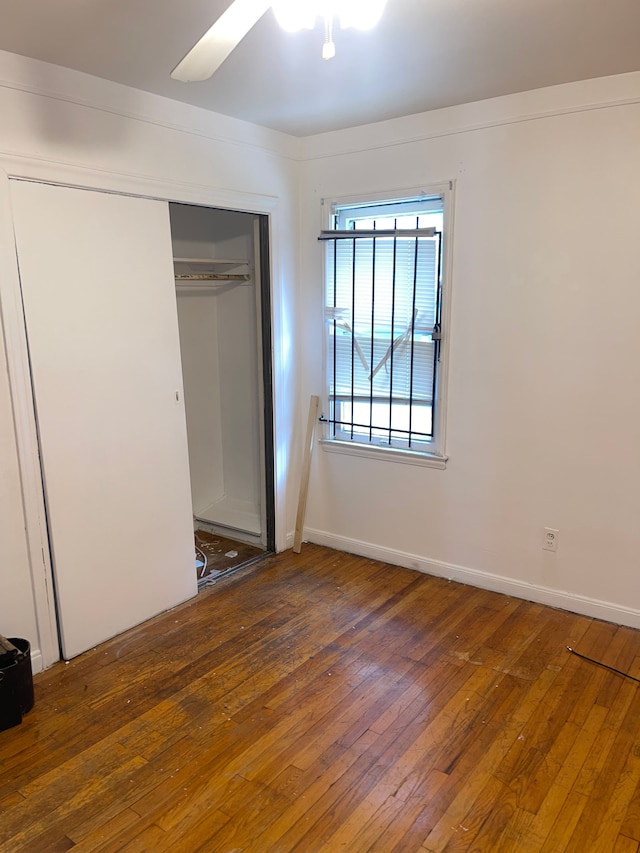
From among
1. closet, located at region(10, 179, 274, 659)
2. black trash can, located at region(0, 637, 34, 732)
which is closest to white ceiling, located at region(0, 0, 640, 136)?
closet, located at region(10, 179, 274, 659)

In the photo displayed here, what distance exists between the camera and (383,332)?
11.6 feet

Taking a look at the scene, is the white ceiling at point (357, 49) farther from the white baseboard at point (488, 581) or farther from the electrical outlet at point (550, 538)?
the white baseboard at point (488, 581)

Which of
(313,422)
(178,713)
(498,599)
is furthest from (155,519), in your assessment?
(498,599)

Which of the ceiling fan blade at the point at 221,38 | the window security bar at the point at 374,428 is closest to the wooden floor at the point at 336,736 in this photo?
the window security bar at the point at 374,428

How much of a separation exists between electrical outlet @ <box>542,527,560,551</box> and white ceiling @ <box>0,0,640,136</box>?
2.12m

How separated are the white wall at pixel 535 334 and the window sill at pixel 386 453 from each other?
6cm

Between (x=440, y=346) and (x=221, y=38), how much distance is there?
84.5 inches

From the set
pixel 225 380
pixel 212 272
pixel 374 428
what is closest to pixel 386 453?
pixel 374 428

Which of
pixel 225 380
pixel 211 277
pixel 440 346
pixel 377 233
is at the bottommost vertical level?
pixel 225 380

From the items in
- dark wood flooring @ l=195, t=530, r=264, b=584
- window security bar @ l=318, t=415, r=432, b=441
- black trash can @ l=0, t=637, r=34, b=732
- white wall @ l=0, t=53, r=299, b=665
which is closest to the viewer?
black trash can @ l=0, t=637, r=34, b=732

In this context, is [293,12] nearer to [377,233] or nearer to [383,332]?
[377,233]

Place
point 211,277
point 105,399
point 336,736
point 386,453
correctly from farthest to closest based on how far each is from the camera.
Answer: point 211,277
point 386,453
point 105,399
point 336,736

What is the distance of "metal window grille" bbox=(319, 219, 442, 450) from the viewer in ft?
11.1

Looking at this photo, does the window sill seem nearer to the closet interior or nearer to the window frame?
the window frame
